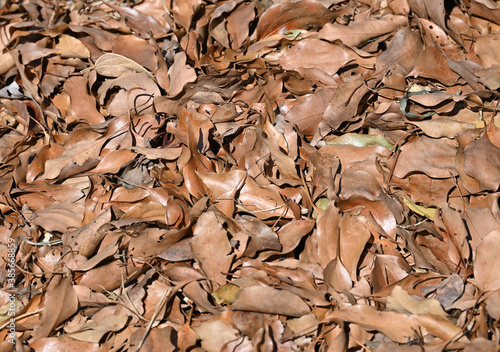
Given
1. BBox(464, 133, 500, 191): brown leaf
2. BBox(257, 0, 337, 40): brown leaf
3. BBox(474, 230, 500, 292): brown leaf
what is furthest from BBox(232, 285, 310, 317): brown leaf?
BBox(257, 0, 337, 40): brown leaf

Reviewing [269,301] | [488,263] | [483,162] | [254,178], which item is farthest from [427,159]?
[269,301]

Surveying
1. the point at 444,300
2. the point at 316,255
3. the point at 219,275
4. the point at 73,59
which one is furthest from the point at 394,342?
the point at 73,59

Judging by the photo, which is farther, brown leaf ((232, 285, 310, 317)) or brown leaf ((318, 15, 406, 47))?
brown leaf ((318, 15, 406, 47))

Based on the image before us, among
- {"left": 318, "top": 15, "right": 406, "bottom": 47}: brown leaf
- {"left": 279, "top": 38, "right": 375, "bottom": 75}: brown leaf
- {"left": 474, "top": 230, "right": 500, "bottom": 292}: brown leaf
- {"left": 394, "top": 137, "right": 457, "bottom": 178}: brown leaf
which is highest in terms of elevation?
{"left": 318, "top": 15, "right": 406, "bottom": 47}: brown leaf

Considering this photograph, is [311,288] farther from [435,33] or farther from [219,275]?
[435,33]

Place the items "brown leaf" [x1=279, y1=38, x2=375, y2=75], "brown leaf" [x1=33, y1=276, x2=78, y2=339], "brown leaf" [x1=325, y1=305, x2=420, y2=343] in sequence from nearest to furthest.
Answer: "brown leaf" [x1=325, y1=305, x2=420, y2=343] → "brown leaf" [x1=33, y1=276, x2=78, y2=339] → "brown leaf" [x1=279, y1=38, x2=375, y2=75]

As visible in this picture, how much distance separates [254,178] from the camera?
122 centimetres

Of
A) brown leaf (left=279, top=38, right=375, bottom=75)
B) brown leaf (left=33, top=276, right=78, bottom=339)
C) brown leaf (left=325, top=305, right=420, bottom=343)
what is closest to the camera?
brown leaf (left=325, top=305, right=420, bottom=343)

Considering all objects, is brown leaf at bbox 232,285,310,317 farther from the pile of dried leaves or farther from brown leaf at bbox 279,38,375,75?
brown leaf at bbox 279,38,375,75

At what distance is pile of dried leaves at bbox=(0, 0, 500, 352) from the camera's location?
3.34 feet

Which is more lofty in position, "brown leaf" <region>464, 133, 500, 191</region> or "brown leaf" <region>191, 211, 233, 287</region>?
"brown leaf" <region>464, 133, 500, 191</region>

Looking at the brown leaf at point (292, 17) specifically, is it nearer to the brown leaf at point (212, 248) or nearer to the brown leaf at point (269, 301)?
the brown leaf at point (212, 248)

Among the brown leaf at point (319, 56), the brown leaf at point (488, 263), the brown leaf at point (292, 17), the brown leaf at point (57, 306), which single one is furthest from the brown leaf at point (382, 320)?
the brown leaf at point (292, 17)

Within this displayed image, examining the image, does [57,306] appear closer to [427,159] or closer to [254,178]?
[254,178]
